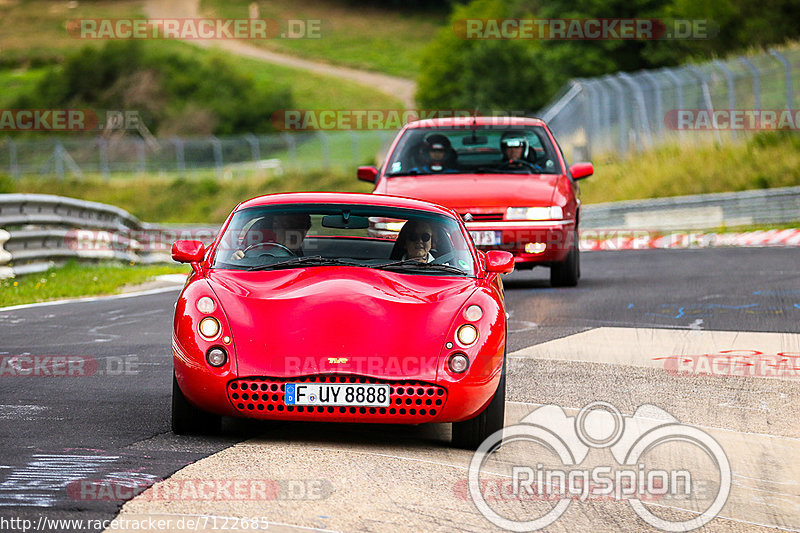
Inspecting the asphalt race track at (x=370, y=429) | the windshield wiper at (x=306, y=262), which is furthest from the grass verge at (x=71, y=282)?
the windshield wiper at (x=306, y=262)

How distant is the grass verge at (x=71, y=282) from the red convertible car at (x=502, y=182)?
362 centimetres

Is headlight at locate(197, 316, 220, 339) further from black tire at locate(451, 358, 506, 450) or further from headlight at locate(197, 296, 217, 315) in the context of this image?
black tire at locate(451, 358, 506, 450)

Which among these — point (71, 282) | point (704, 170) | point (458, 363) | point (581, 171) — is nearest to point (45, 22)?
point (704, 170)

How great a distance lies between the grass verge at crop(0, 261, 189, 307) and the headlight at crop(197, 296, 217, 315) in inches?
314

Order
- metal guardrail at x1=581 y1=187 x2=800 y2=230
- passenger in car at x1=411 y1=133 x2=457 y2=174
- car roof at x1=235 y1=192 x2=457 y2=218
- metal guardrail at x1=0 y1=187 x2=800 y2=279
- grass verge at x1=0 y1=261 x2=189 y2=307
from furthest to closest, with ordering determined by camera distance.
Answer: metal guardrail at x1=581 y1=187 x2=800 y2=230 < metal guardrail at x1=0 y1=187 x2=800 y2=279 < grass verge at x1=0 y1=261 x2=189 y2=307 < passenger in car at x1=411 y1=133 x2=457 y2=174 < car roof at x1=235 y1=192 x2=457 y2=218

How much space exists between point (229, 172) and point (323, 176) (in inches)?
143

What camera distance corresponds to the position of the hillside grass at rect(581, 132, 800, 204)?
1073 inches

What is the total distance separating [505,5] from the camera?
9131 cm

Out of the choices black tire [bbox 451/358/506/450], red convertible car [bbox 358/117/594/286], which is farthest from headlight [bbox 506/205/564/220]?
black tire [bbox 451/358/506/450]

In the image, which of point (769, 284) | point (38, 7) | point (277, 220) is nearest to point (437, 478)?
point (277, 220)

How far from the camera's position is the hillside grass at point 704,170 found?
27266 mm

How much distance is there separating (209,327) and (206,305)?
0.17 meters

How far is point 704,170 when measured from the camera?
96.2 feet

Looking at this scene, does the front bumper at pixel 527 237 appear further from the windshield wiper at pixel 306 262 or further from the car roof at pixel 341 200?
the windshield wiper at pixel 306 262
